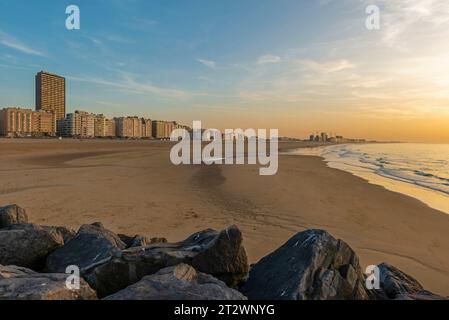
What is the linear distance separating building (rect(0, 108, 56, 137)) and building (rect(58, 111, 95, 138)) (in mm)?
10193

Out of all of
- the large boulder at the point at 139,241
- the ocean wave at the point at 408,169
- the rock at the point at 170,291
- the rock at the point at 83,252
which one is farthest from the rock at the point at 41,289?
the ocean wave at the point at 408,169

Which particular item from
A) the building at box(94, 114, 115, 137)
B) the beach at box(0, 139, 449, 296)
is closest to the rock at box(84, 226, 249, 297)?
the beach at box(0, 139, 449, 296)

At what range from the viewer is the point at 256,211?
11.9 m

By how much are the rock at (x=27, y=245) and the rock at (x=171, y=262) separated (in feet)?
4.99

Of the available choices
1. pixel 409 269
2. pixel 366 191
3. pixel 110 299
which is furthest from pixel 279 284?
pixel 366 191

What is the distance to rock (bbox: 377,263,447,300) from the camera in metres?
4.28

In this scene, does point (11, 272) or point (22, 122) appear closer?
point (11, 272)

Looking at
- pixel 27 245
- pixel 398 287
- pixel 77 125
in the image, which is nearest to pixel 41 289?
pixel 27 245

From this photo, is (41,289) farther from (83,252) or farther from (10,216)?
(10,216)

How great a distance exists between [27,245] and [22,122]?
613ft

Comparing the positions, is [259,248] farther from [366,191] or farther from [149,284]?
[366,191]

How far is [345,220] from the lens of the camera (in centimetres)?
1112

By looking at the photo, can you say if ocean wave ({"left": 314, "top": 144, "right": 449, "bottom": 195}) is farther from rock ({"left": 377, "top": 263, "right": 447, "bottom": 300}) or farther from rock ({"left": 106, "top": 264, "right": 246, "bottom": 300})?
rock ({"left": 106, "top": 264, "right": 246, "bottom": 300})
